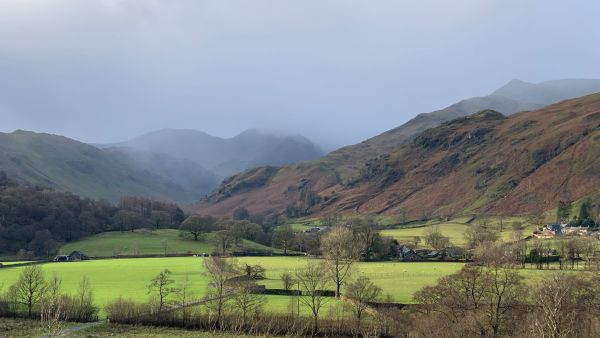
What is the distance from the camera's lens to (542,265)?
102375 mm

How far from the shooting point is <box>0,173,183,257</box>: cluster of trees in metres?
147

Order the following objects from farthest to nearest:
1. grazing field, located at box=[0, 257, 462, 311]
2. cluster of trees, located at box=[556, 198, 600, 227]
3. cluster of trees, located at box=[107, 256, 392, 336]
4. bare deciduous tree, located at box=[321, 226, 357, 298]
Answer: cluster of trees, located at box=[556, 198, 600, 227] → bare deciduous tree, located at box=[321, 226, 357, 298] → grazing field, located at box=[0, 257, 462, 311] → cluster of trees, located at box=[107, 256, 392, 336]

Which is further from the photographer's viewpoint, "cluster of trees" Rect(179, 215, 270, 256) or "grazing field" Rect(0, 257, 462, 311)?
"cluster of trees" Rect(179, 215, 270, 256)

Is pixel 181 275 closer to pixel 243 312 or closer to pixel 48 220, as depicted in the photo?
pixel 243 312

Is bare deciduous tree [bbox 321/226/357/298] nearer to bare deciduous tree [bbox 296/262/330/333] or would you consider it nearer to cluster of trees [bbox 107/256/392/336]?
bare deciduous tree [bbox 296/262/330/333]

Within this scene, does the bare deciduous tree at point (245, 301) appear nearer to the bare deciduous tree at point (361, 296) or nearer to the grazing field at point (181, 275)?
the grazing field at point (181, 275)

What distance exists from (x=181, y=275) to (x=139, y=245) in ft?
205

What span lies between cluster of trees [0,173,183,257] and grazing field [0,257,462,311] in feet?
138

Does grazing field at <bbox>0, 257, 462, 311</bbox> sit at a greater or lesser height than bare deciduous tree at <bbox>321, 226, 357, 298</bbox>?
lesser

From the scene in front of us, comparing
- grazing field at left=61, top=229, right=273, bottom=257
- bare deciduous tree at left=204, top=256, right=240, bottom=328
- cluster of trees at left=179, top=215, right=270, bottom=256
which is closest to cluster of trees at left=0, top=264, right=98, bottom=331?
bare deciduous tree at left=204, top=256, right=240, bottom=328

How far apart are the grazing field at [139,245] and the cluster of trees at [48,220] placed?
6.27 m

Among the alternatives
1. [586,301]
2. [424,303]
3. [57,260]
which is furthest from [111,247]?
[586,301]

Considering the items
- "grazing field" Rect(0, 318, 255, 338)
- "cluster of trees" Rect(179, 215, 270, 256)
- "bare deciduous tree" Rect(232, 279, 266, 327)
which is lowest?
"grazing field" Rect(0, 318, 255, 338)

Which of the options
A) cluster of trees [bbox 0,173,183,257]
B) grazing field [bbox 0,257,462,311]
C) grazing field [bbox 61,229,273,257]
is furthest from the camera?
cluster of trees [bbox 0,173,183,257]
